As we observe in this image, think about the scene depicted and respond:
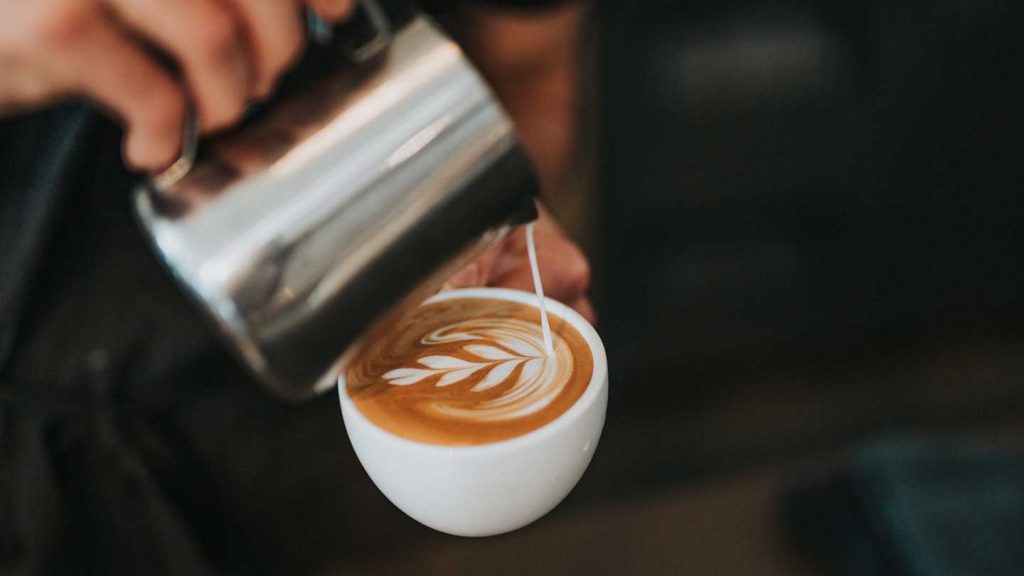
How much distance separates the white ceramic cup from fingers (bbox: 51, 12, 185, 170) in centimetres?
23

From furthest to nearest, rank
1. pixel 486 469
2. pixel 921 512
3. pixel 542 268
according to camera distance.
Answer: pixel 921 512
pixel 542 268
pixel 486 469

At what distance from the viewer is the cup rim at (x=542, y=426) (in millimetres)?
558

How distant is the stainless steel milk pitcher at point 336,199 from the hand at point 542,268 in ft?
0.75

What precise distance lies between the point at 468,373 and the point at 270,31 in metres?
0.29

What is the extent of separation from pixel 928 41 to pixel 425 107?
1456mm

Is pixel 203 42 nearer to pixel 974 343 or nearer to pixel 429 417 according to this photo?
pixel 429 417

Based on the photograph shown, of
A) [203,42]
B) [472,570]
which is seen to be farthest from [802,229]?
[203,42]

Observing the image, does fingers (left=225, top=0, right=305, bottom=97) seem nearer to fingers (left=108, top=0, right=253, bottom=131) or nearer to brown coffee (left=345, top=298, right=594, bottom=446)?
fingers (left=108, top=0, right=253, bottom=131)

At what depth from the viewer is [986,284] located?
195 cm

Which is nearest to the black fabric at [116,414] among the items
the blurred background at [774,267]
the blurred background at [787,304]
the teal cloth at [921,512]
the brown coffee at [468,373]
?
the blurred background at [787,304]

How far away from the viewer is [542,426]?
58 centimetres

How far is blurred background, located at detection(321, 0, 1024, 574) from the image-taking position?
1.54 metres

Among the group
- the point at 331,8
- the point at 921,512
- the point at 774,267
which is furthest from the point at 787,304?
the point at 331,8

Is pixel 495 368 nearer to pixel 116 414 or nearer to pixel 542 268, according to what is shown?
pixel 542 268
